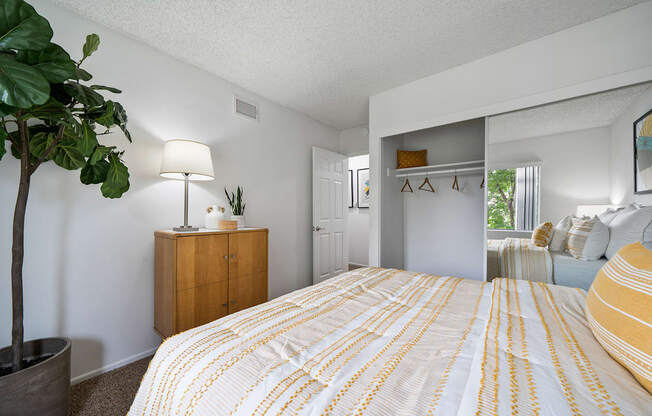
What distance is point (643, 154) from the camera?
5.71 ft

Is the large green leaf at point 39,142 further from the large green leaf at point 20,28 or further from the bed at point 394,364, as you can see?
the bed at point 394,364

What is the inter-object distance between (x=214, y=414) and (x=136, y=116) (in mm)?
2338

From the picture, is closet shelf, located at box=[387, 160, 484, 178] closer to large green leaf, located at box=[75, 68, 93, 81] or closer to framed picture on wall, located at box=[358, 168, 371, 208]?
framed picture on wall, located at box=[358, 168, 371, 208]

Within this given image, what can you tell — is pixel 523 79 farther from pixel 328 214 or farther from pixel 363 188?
pixel 363 188

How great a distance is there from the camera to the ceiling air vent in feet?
9.34

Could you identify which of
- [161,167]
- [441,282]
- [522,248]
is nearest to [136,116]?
[161,167]

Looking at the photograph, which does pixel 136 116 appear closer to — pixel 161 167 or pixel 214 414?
pixel 161 167

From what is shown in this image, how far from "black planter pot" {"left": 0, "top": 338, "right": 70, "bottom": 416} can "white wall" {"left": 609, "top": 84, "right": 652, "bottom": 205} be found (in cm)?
367

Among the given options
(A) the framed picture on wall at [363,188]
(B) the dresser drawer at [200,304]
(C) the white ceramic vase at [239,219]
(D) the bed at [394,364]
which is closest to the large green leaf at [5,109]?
(D) the bed at [394,364]

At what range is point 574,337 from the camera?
0.87 metres

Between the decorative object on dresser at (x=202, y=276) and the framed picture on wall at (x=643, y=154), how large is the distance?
9.64ft

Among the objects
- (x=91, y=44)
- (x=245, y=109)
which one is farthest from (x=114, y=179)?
(x=245, y=109)

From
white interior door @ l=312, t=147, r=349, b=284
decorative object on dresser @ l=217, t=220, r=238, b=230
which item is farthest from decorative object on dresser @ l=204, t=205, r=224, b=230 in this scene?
white interior door @ l=312, t=147, r=349, b=284

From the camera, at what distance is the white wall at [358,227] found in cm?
521
